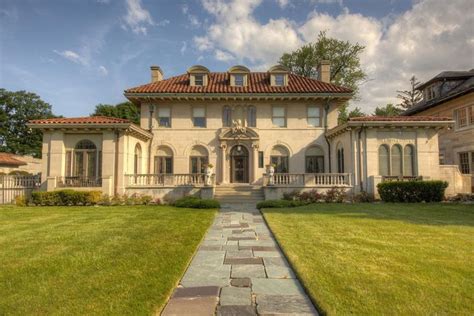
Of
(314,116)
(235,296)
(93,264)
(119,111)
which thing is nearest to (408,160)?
Answer: (314,116)

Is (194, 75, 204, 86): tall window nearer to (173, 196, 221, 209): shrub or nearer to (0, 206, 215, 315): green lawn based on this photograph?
(173, 196, 221, 209): shrub

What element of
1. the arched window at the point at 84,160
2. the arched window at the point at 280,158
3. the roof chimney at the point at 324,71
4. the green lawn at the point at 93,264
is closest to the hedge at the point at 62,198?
the arched window at the point at 84,160

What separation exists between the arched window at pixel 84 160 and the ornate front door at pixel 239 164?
8610mm

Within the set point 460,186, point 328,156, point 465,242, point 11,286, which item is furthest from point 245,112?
point 11,286

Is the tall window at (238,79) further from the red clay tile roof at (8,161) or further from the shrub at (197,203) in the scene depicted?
the red clay tile roof at (8,161)

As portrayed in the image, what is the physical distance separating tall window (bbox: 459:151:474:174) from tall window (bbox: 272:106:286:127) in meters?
12.5

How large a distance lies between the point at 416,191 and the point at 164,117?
16.4 m

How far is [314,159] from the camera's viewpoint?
20.3m

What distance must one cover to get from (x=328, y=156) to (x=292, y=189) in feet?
16.4

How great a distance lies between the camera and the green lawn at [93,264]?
144 inches

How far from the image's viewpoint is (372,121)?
53.1ft

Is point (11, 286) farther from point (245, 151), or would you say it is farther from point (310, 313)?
point (245, 151)

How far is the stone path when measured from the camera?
3.58 metres

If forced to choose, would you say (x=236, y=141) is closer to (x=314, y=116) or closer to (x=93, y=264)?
(x=314, y=116)
